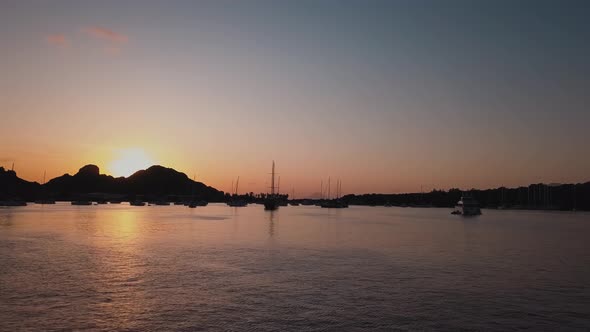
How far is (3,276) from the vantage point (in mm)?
33500

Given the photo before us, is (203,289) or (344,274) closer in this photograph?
(203,289)

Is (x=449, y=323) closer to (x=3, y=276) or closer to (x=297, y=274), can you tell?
(x=297, y=274)

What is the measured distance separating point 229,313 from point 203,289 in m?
6.63

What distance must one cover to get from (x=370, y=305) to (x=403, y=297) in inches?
129

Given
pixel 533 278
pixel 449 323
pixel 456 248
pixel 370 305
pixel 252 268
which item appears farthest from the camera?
pixel 456 248

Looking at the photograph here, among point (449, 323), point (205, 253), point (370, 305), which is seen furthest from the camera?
point (205, 253)

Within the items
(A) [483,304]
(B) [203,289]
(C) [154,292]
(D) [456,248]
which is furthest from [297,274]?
(D) [456,248]

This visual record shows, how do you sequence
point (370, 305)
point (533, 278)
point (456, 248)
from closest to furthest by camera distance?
point (370, 305) → point (533, 278) → point (456, 248)

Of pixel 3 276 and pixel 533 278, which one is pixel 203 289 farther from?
pixel 533 278

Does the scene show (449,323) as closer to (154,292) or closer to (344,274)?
(344,274)

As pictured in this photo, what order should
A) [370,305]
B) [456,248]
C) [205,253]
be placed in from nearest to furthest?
[370,305] → [205,253] → [456,248]

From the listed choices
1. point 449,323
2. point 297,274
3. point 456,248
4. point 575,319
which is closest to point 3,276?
point 297,274

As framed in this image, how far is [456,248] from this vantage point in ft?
194

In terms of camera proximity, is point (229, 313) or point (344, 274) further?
→ point (344, 274)
